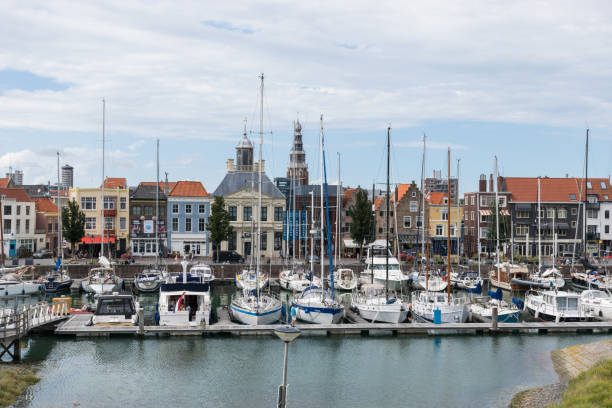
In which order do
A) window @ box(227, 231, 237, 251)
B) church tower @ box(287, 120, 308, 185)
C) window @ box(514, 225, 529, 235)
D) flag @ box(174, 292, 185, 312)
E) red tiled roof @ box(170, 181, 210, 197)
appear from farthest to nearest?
church tower @ box(287, 120, 308, 185)
window @ box(514, 225, 529, 235)
red tiled roof @ box(170, 181, 210, 197)
window @ box(227, 231, 237, 251)
flag @ box(174, 292, 185, 312)

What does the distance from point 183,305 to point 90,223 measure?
176 ft


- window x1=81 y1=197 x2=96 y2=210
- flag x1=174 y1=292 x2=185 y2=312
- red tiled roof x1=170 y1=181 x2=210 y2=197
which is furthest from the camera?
red tiled roof x1=170 y1=181 x2=210 y2=197

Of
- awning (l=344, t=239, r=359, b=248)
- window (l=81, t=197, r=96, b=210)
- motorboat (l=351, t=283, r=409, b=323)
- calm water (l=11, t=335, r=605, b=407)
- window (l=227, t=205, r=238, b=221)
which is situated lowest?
calm water (l=11, t=335, r=605, b=407)

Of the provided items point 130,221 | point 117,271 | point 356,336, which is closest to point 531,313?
point 356,336

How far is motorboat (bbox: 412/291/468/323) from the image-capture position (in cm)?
4538

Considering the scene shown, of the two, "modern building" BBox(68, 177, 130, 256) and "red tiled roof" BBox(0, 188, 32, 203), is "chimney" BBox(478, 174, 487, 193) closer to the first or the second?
"modern building" BBox(68, 177, 130, 256)

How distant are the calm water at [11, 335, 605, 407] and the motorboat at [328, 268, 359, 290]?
25.4 metres

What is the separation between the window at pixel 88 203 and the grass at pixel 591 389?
76.2m

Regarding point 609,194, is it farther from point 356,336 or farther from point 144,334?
point 144,334

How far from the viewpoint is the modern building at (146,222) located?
92.3 meters

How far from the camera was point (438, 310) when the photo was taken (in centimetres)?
4500

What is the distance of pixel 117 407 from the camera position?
29.7m

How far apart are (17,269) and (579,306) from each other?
53125 mm

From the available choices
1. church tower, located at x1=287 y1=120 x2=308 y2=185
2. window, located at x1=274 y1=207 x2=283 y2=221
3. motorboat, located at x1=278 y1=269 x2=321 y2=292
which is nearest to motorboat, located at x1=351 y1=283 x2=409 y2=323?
motorboat, located at x1=278 y1=269 x2=321 y2=292
